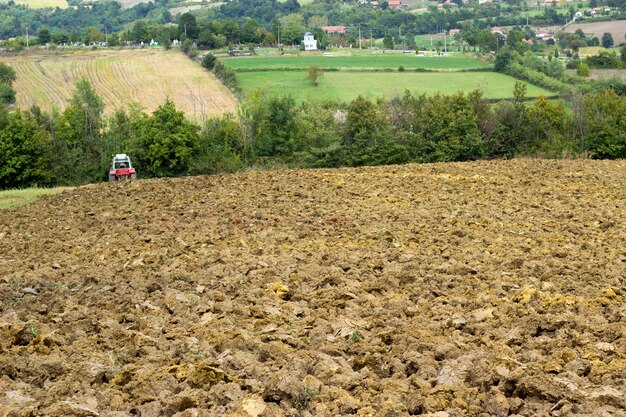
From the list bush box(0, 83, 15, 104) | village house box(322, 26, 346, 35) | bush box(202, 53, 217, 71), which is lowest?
bush box(0, 83, 15, 104)

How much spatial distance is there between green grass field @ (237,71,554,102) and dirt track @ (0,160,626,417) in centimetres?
3777

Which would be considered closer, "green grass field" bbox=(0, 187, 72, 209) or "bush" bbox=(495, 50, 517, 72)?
"green grass field" bbox=(0, 187, 72, 209)

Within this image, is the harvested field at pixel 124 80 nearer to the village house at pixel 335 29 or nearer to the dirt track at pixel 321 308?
the dirt track at pixel 321 308

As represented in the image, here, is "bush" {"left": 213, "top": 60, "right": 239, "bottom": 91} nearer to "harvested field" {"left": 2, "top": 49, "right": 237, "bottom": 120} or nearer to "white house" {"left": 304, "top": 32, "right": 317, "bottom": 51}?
"harvested field" {"left": 2, "top": 49, "right": 237, "bottom": 120}

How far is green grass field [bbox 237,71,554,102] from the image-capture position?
57250 mm

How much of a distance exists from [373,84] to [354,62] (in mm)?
13082

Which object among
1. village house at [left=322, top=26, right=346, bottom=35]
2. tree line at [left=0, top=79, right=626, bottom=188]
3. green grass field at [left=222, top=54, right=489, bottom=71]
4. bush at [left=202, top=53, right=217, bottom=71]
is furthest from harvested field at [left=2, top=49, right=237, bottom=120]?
village house at [left=322, top=26, right=346, bottom=35]

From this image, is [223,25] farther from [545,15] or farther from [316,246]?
[316,246]

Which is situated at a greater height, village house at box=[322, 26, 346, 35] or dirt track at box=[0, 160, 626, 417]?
village house at box=[322, 26, 346, 35]

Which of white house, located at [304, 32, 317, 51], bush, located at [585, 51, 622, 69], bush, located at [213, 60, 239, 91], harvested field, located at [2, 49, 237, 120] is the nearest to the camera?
harvested field, located at [2, 49, 237, 120]

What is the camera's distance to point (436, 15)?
122m

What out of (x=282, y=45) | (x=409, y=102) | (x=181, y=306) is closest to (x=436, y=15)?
(x=282, y=45)

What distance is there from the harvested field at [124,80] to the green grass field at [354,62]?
5.05 meters

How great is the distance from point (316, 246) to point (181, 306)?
167 inches
